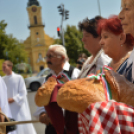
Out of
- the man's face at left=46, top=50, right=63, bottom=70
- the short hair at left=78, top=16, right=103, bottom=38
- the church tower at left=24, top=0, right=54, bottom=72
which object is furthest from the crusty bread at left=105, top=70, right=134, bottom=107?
the church tower at left=24, top=0, right=54, bottom=72

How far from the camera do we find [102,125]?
766mm

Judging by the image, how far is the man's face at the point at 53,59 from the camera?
2287mm

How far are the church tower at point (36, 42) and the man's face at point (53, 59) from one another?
64345 millimetres

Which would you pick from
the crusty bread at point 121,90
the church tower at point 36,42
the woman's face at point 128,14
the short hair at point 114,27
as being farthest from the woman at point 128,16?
the church tower at point 36,42

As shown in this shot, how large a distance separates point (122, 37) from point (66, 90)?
696 mm

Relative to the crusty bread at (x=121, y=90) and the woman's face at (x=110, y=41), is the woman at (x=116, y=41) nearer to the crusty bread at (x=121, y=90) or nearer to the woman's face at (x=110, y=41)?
the woman's face at (x=110, y=41)

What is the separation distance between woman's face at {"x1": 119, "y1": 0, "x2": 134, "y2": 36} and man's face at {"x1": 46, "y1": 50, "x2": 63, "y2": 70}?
1.34m

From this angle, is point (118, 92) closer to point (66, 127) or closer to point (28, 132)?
point (66, 127)

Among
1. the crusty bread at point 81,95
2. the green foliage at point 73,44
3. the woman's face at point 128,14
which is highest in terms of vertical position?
the green foliage at point 73,44

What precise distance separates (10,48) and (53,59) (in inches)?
1697

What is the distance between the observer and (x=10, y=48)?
43.8m

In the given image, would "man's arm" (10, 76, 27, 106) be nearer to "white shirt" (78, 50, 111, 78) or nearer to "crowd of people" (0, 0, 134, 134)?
"crowd of people" (0, 0, 134, 134)

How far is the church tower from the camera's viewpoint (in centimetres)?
6912

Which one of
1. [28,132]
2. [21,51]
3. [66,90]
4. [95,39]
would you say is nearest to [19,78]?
[28,132]
